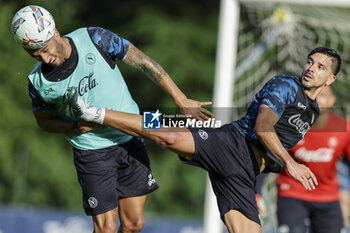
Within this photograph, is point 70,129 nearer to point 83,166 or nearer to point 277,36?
point 83,166

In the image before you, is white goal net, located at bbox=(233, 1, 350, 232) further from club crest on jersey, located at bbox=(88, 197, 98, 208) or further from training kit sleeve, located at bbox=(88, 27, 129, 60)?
club crest on jersey, located at bbox=(88, 197, 98, 208)

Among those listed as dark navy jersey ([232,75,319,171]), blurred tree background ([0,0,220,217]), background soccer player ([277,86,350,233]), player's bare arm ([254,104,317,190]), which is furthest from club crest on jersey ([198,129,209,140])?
blurred tree background ([0,0,220,217])

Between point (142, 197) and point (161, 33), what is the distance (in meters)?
8.28

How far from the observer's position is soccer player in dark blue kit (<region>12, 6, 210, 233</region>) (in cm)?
464

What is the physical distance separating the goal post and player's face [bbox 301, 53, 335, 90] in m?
2.55

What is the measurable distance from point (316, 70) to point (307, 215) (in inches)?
102

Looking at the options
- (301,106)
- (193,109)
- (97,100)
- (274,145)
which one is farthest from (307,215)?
(97,100)

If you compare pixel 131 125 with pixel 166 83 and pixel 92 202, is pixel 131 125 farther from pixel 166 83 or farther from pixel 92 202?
pixel 92 202

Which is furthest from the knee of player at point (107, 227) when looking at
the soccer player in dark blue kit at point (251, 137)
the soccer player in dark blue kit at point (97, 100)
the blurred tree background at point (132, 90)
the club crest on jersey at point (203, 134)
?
the blurred tree background at point (132, 90)

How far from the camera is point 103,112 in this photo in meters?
4.66

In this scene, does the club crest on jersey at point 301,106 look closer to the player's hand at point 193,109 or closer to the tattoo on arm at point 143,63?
the player's hand at point 193,109

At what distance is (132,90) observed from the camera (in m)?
13.9

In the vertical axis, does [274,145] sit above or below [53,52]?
below

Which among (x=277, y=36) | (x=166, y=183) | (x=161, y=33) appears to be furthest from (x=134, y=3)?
(x=277, y=36)
